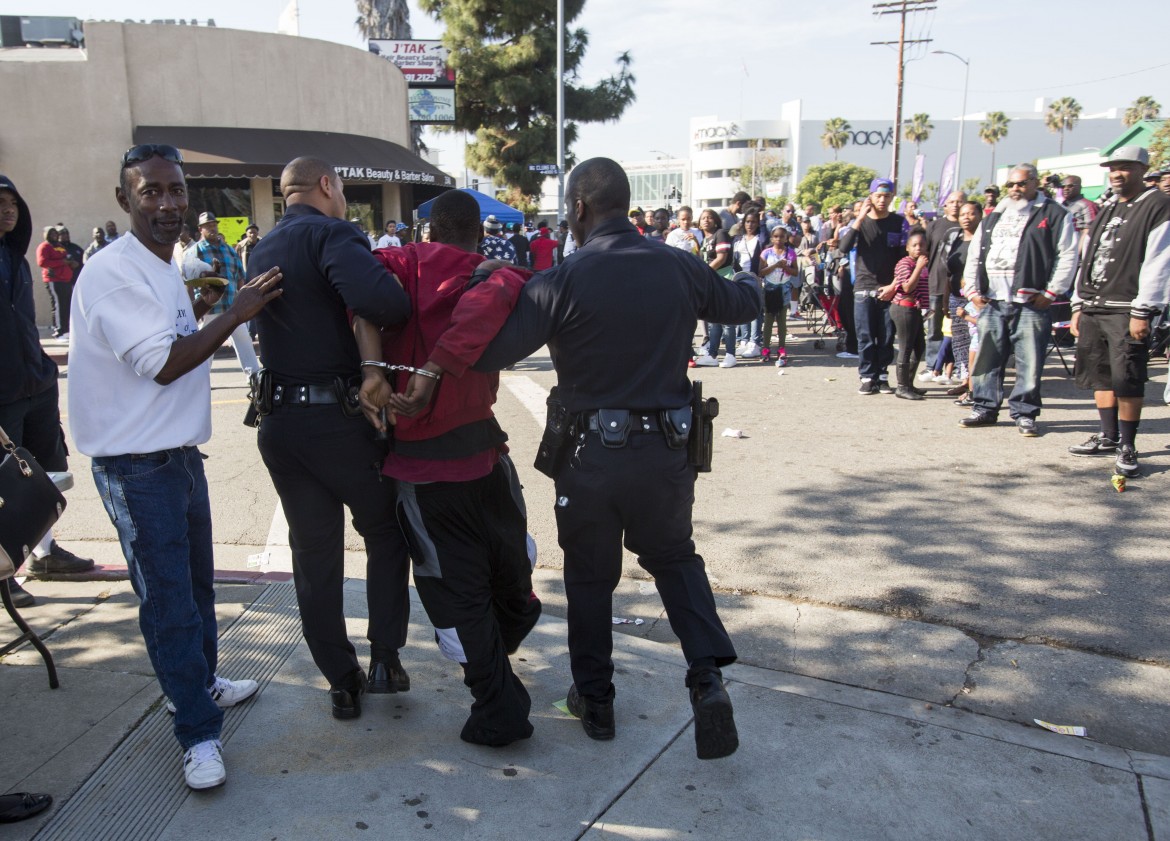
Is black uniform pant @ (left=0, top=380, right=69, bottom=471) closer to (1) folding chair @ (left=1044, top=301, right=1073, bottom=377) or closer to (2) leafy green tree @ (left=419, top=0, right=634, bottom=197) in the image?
(1) folding chair @ (left=1044, top=301, right=1073, bottom=377)

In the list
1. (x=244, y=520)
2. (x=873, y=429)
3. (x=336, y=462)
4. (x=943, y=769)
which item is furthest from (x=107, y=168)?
(x=943, y=769)

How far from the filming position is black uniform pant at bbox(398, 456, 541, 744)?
3.05 meters

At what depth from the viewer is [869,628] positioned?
405 cm

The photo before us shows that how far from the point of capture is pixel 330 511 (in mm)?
3160

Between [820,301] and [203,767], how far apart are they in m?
11.8

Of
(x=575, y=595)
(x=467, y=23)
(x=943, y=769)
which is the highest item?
(x=467, y=23)

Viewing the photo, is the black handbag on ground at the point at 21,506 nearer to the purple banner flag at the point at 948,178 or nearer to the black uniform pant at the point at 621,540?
the black uniform pant at the point at 621,540

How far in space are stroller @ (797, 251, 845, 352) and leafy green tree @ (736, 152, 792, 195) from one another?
8832cm

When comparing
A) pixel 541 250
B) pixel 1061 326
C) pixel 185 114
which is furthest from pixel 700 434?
pixel 185 114

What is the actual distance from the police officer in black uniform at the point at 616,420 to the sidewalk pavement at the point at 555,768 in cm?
24

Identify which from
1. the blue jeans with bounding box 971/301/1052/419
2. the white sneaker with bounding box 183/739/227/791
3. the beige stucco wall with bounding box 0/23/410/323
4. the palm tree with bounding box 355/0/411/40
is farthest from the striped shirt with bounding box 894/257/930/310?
the palm tree with bounding box 355/0/411/40

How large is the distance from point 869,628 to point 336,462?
2.50m

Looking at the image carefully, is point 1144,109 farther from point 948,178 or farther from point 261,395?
point 261,395

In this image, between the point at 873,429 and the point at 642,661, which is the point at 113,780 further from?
the point at 873,429
